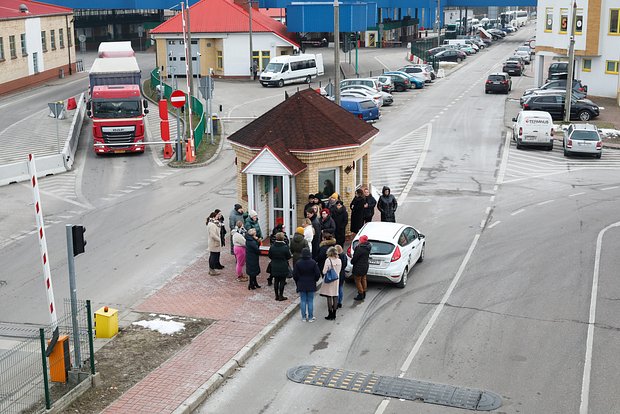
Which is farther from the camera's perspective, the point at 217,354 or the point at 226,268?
the point at 226,268

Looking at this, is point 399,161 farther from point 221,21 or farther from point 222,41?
point 221,21

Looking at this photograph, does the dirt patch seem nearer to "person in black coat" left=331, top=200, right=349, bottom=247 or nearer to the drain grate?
the drain grate

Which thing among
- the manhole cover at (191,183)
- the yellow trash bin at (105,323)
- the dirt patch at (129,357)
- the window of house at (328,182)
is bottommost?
the manhole cover at (191,183)

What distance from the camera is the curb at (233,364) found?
46.7ft

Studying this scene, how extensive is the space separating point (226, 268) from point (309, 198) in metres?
2.76

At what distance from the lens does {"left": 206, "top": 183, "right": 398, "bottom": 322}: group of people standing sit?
18219 mm

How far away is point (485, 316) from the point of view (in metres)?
18.4

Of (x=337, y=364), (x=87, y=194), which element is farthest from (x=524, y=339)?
(x=87, y=194)

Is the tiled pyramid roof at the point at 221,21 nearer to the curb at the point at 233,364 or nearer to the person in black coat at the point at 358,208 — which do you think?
the person in black coat at the point at 358,208

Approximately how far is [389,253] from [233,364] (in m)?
5.69

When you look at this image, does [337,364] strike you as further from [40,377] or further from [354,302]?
[40,377]

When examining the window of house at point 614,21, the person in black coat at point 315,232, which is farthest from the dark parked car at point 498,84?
the person in black coat at point 315,232

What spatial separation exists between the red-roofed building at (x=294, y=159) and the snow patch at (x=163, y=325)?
17.8 feet

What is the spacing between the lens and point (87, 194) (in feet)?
104
